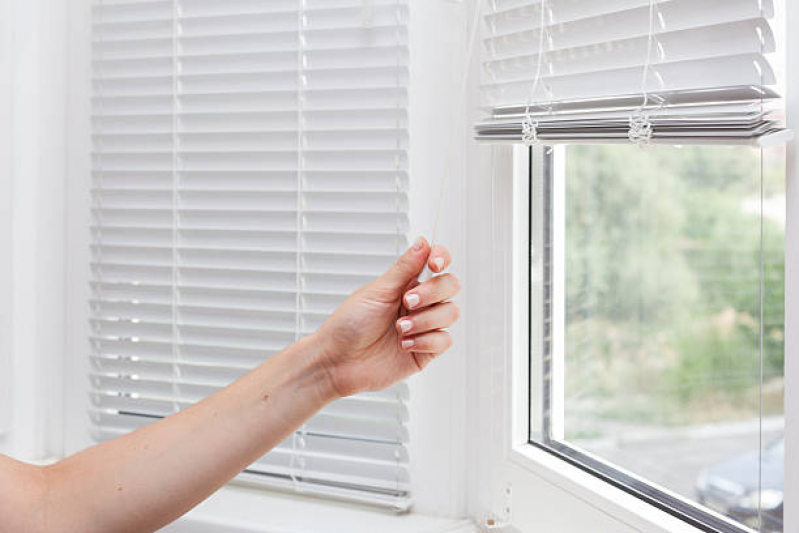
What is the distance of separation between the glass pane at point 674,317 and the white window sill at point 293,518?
0.27m

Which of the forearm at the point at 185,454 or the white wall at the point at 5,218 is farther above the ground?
the white wall at the point at 5,218

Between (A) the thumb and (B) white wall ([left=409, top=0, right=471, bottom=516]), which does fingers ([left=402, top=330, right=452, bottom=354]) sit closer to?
(A) the thumb

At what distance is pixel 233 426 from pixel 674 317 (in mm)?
680

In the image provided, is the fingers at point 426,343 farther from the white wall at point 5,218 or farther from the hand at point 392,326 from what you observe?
the white wall at point 5,218

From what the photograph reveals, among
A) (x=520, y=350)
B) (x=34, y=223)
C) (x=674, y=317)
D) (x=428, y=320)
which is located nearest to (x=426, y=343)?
(x=428, y=320)

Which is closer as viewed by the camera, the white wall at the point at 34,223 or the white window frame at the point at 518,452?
the white window frame at the point at 518,452

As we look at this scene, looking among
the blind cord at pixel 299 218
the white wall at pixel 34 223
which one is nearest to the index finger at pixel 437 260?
the blind cord at pixel 299 218

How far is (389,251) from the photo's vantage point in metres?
1.17

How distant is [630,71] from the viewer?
771mm

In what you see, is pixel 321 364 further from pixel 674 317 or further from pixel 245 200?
pixel 674 317

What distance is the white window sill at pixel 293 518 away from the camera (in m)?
1.14

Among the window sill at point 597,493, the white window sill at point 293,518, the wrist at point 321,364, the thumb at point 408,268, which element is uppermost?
the thumb at point 408,268

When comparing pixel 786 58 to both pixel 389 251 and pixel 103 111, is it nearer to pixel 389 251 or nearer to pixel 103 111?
pixel 389 251

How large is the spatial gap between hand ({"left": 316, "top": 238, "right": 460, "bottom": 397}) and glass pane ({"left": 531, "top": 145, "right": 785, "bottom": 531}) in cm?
25
